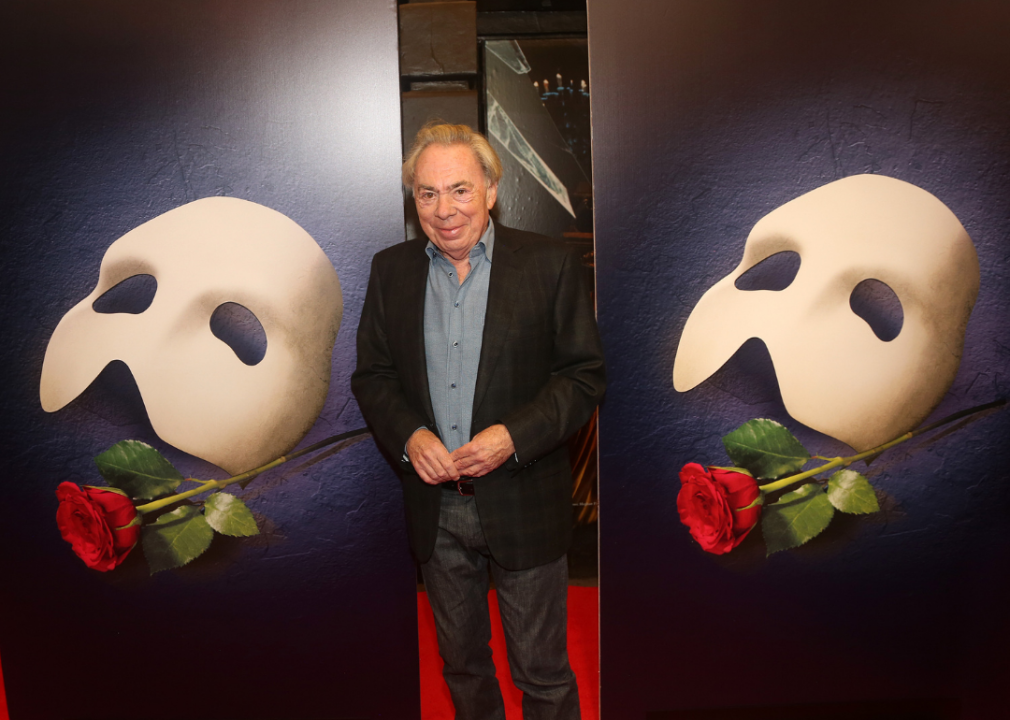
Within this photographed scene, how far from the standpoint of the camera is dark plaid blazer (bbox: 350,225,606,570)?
5.12 feet

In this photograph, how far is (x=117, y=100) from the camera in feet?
6.04

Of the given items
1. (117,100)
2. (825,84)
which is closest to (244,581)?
(117,100)

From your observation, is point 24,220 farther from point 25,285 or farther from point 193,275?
point 193,275

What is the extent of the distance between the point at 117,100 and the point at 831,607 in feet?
8.32

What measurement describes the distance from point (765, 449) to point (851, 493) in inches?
11.7

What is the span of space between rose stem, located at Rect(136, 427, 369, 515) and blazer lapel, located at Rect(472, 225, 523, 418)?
21.2 inches

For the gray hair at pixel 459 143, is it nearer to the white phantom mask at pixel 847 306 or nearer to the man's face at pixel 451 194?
the man's face at pixel 451 194

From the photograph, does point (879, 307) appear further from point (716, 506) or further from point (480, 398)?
point (480, 398)

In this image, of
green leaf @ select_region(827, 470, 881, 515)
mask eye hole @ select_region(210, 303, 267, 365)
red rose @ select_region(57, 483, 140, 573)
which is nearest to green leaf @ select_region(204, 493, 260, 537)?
red rose @ select_region(57, 483, 140, 573)

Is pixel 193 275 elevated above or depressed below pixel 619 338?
above

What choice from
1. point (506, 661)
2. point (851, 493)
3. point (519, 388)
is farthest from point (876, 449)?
point (506, 661)

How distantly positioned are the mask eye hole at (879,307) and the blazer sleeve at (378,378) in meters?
1.27

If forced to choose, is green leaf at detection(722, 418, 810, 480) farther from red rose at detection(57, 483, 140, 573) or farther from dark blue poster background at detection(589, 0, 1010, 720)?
red rose at detection(57, 483, 140, 573)

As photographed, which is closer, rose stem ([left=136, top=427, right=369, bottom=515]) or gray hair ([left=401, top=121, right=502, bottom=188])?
gray hair ([left=401, top=121, right=502, bottom=188])
